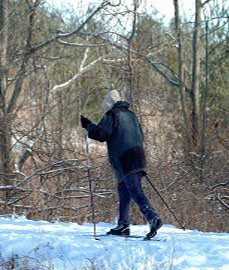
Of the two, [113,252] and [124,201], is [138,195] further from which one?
[113,252]

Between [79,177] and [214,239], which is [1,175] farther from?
[214,239]

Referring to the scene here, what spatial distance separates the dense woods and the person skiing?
10.8 ft

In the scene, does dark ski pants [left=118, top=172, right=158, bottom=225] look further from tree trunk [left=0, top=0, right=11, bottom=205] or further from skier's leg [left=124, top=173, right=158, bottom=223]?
tree trunk [left=0, top=0, right=11, bottom=205]

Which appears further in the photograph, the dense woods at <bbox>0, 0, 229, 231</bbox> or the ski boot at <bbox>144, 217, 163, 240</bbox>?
the dense woods at <bbox>0, 0, 229, 231</bbox>

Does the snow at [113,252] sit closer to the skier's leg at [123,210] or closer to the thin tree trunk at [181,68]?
the skier's leg at [123,210]

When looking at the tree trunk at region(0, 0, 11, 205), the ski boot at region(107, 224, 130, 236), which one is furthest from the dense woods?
the ski boot at region(107, 224, 130, 236)

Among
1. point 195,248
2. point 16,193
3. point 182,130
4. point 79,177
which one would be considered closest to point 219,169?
point 182,130

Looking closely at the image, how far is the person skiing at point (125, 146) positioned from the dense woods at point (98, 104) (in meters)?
3.30

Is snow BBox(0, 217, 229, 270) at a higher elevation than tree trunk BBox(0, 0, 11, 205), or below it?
below

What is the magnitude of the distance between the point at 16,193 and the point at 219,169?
4.97 metres

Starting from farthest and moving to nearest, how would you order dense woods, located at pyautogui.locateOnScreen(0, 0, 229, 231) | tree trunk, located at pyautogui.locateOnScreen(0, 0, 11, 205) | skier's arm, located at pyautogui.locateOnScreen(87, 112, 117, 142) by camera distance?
1. tree trunk, located at pyautogui.locateOnScreen(0, 0, 11, 205)
2. dense woods, located at pyautogui.locateOnScreen(0, 0, 229, 231)
3. skier's arm, located at pyautogui.locateOnScreen(87, 112, 117, 142)

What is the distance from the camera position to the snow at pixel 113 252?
6516mm

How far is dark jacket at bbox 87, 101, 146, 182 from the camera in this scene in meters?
7.61

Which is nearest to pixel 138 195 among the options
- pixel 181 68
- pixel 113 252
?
pixel 113 252
